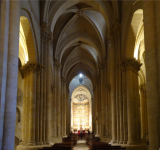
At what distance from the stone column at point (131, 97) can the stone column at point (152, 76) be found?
585 cm

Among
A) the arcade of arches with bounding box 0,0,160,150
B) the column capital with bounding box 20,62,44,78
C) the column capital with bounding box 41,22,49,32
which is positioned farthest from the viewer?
the column capital with bounding box 41,22,49,32

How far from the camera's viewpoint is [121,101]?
16328mm

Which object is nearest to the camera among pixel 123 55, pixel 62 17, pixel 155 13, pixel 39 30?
pixel 155 13

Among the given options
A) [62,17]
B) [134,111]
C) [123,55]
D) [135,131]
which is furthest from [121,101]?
[62,17]

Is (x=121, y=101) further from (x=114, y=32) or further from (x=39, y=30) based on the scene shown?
(x=39, y=30)

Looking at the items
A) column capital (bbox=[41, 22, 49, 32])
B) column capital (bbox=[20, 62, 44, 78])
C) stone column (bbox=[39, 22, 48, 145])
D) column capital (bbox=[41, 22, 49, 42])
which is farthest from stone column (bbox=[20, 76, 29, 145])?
column capital (bbox=[41, 22, 49, 32])

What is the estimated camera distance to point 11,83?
9820 mm

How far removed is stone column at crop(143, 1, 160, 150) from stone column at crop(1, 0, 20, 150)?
557cm

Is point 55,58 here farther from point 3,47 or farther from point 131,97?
point 3,47

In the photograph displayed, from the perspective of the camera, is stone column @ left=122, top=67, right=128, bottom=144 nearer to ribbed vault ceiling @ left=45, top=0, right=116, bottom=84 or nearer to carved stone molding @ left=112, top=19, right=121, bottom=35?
carved stone molding @ left=112, top=19, right=121, bottom=35

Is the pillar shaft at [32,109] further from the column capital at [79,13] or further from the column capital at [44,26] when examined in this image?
the column capital at [79,13]

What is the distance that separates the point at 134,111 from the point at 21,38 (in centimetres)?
1037

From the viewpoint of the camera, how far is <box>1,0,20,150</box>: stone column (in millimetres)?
9344

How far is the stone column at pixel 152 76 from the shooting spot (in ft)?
30.6
